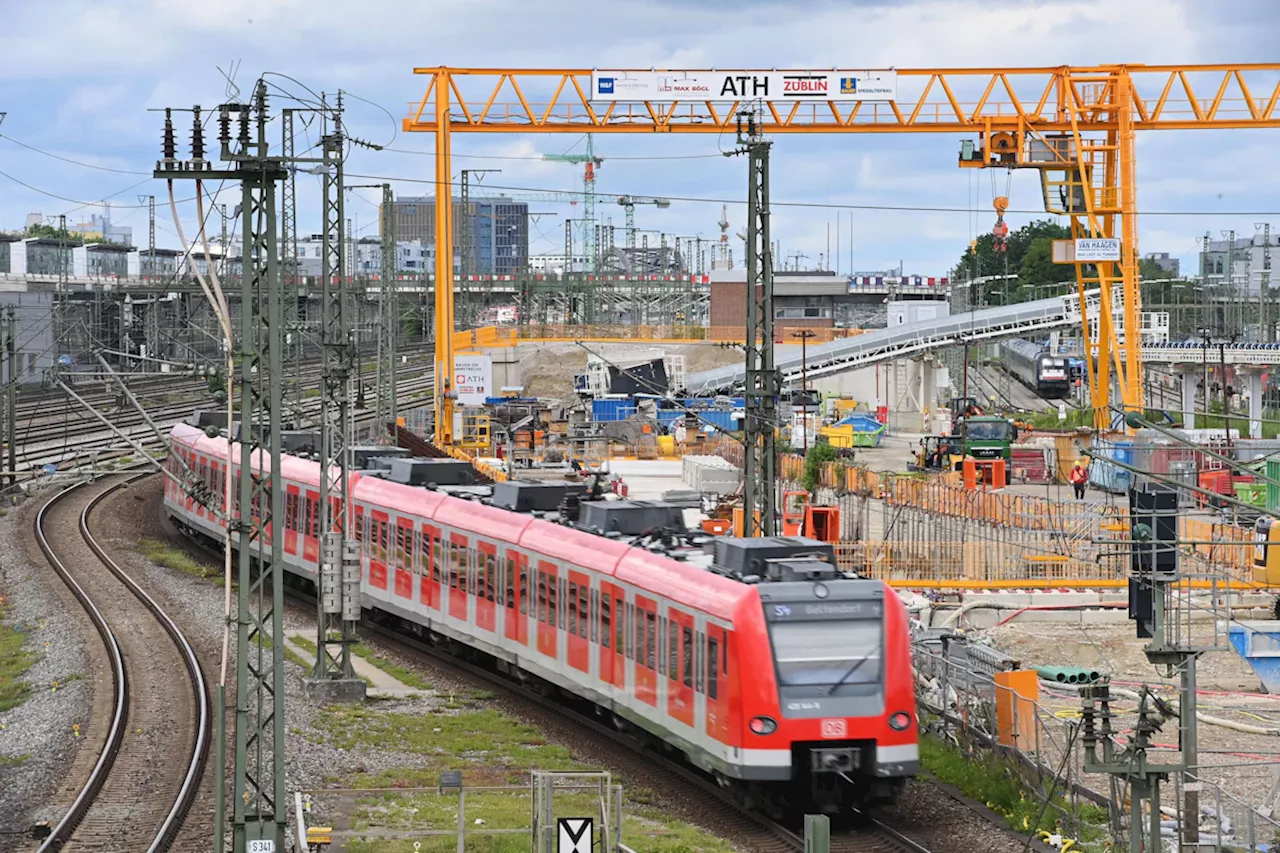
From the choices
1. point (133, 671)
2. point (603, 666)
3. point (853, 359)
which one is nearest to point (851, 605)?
point (603, 666)

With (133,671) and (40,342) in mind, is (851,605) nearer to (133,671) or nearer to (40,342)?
(133,671)

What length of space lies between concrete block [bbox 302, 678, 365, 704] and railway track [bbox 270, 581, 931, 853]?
2000 mm

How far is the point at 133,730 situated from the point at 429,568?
6.37 meters

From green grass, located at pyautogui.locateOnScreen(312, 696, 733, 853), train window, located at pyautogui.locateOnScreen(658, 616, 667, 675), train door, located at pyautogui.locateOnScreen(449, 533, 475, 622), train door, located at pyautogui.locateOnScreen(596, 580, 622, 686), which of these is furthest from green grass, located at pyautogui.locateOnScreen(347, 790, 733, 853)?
train door, located at pyautogui.locateOnScreen(449, 533, 475, 622)

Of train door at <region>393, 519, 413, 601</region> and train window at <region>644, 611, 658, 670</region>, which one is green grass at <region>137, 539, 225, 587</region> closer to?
train door at <region>393, 519, 413, 601</region>

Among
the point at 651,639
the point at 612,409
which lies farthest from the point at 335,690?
the point at 612,409

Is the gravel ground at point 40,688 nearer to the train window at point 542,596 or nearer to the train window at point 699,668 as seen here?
the train window at point 542,596

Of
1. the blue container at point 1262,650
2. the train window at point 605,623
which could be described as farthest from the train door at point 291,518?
the blue container at point 1262,650

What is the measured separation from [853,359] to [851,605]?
63.7 metres

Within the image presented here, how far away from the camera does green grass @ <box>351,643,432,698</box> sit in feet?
90.4

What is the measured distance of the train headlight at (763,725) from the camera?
17734 millimetres

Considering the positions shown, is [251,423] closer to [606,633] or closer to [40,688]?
[606,633]

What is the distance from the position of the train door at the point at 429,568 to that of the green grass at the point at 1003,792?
9.10 m

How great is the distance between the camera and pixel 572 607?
2302 cm
